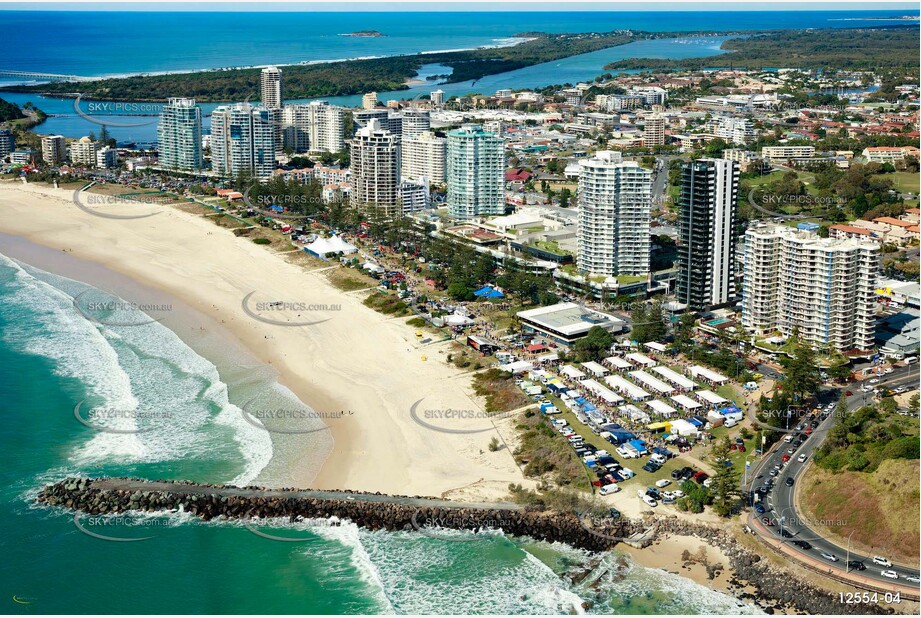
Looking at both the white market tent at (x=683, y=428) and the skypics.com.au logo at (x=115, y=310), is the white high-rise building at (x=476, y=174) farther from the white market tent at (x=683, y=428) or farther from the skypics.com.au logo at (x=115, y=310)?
the white market tent at (x=683, y=428)

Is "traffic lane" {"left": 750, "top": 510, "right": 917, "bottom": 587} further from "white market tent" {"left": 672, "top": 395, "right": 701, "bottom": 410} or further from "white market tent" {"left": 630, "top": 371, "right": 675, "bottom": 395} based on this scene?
"white market tent" {"left": 630, "top": 371, "right": 675, "bottom": 395}

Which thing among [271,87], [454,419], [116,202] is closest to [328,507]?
[454,419]

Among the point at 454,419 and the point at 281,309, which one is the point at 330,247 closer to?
the point at 281,309

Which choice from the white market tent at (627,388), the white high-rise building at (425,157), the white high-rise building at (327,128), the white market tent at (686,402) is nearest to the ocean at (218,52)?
Result: the white high-rise building at (327,128)

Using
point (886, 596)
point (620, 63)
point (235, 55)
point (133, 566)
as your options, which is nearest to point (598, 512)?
point (886, 596)

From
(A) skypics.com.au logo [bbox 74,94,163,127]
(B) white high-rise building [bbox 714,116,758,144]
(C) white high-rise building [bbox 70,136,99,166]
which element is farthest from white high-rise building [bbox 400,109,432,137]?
(A) skypics.com.au logo [bbox 74,94,163,127]

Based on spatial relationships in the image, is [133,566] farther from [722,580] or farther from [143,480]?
[722,580]
